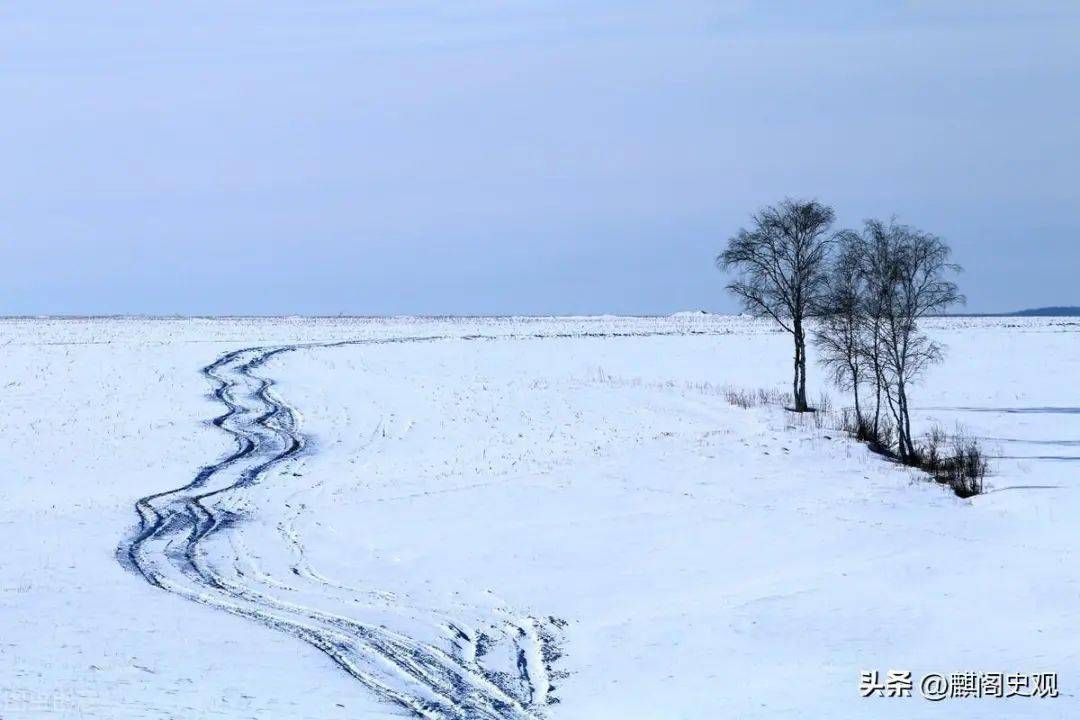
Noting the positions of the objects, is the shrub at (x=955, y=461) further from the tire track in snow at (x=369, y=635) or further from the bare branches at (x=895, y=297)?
the tire track in snow at (x=369, y=635)

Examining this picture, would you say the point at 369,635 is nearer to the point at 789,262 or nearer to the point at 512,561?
the point at 512,561

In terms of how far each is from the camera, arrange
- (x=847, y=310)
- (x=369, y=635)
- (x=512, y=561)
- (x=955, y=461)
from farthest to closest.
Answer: (x=847, y=310) → (x=955, y=461) → (x=512, y=561) → (x=369, y=635)

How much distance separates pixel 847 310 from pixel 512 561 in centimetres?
2066

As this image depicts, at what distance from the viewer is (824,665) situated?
1462 centimetres

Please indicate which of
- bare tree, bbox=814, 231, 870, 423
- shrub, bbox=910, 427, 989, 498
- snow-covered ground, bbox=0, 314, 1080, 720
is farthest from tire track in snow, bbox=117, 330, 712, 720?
bare tree, bbox=814, 231, 870, 423

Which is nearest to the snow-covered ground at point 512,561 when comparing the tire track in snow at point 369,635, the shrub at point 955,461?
the tire track in snow at point 369,635

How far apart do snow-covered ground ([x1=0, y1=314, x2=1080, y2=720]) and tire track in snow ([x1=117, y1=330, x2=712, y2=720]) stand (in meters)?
0.07

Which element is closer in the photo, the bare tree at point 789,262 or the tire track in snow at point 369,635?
the tire track in snow at point 369,635

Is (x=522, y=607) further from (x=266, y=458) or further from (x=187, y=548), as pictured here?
(x=266, y=458)

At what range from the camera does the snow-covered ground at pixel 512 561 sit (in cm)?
1331

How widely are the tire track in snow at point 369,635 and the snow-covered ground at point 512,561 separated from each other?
0.07 m

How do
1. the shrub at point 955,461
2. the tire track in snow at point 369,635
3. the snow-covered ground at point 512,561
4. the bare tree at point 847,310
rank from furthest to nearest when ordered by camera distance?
the bare tree at point 847,310, the shrub at point 955,461, the snow-covered ground at point 512,561, the tire track in snow at point 369,635

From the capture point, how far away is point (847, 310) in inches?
1494

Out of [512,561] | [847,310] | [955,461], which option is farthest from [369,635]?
[847,310]
